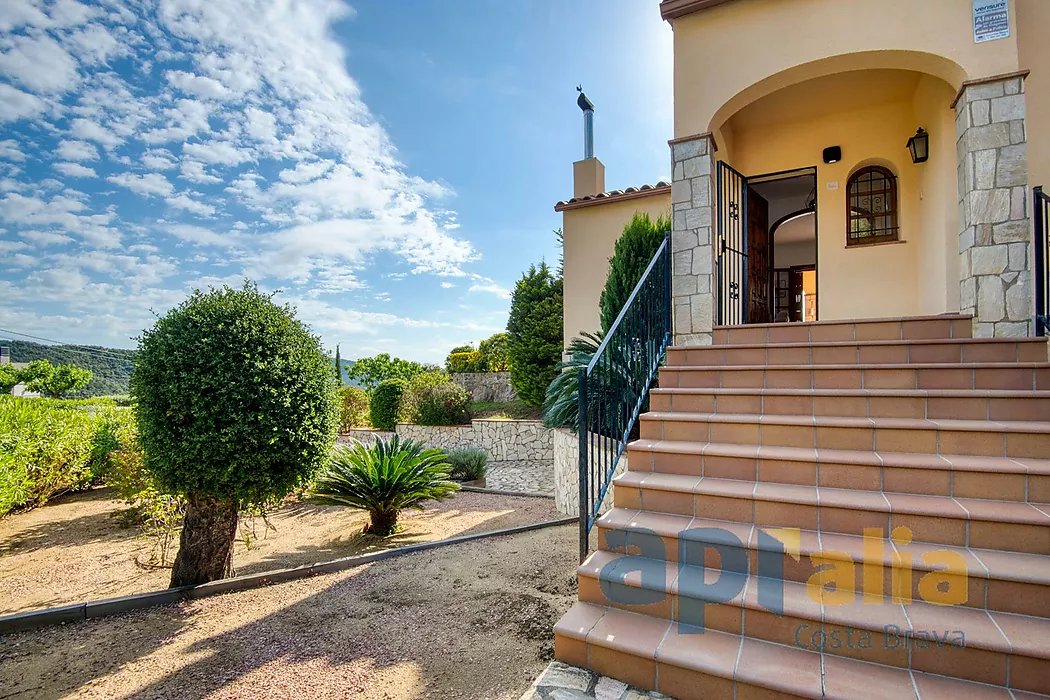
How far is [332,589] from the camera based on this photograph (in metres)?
3.20

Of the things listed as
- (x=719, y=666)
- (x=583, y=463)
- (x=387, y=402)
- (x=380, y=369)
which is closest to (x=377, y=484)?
(x=583, y=463)

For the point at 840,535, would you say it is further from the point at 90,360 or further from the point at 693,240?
the point at 90,360

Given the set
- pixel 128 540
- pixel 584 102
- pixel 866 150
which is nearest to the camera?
pixel 128 540

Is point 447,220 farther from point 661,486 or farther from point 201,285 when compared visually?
point 661,486

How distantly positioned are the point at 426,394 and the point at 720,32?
9287 millimetres

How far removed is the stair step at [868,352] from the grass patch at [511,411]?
21.5 feet

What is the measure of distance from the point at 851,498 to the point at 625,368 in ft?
5.39

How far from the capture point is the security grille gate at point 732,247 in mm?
4812

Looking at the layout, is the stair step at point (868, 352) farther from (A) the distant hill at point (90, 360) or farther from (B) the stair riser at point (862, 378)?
(A) the distant hill at point (90, 360)

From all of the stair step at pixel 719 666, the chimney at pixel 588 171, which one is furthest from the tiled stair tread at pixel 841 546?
the chimney at pixel 588 171

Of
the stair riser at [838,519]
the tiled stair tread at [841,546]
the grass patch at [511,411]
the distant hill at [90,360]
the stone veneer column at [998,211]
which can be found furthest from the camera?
the distant hill at [90,360]

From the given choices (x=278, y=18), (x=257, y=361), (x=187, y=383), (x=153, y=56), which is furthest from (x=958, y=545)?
(x=153, y=56)

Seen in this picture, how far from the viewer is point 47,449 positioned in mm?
5586

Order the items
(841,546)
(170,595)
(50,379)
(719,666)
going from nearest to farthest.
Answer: (719,666) → (841,546) → (170,595) → (50,379)
